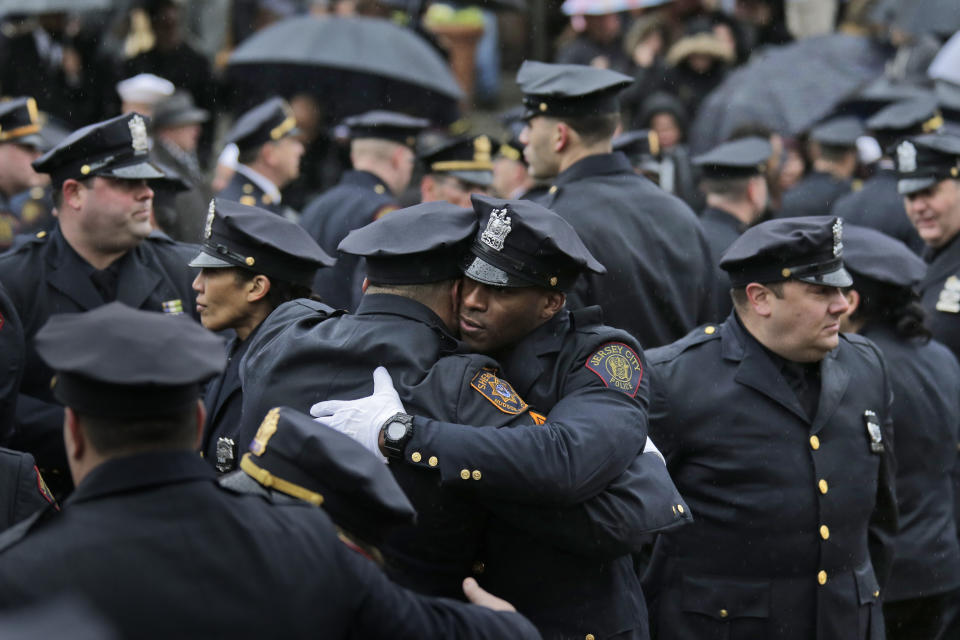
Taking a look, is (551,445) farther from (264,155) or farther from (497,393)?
(264,155)

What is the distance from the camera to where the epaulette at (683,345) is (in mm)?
4625

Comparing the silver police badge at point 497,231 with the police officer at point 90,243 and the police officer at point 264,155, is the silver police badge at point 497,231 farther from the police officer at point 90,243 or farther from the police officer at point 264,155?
the police officer at point 264,155

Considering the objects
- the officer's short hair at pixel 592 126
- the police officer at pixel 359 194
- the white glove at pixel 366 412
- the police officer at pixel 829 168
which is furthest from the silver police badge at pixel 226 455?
the police officer at pixel 829 168

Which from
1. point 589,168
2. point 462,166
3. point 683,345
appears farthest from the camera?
point 462,166

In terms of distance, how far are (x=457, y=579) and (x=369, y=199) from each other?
427 centimetres

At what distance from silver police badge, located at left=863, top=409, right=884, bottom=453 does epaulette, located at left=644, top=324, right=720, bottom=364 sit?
59 cm

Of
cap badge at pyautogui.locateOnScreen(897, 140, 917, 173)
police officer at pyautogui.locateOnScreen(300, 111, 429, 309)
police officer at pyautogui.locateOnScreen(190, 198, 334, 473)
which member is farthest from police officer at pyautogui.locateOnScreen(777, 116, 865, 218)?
police officer at pyautogui.locateOnScreen(190, 198, 334, 473)

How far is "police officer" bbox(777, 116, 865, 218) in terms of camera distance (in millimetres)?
8836

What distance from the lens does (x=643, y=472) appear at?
3.64 metres

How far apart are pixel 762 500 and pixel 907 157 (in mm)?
3152

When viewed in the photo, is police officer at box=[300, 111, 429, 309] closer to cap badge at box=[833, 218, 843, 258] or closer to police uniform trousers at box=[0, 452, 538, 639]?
cap badge at box=[833, 218, 843, 258]

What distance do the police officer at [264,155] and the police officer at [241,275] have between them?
10.3ft

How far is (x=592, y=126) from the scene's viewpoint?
5.47 meters

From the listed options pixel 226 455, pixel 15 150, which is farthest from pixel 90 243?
pixel 15 150
